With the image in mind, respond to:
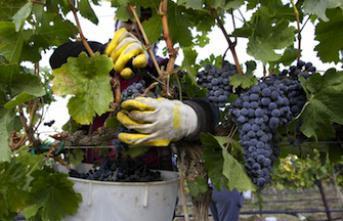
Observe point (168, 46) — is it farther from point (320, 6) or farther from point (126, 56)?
point (320, 6)

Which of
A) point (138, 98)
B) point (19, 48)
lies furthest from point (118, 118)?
point (19, 48)

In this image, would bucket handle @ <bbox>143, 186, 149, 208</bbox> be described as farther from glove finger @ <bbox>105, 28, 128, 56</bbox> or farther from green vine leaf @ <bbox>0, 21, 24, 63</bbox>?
green vine leaf @ <bbox>0, 21, 24, 63</bbox>

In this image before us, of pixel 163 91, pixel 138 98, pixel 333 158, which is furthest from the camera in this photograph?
pixel 333 158

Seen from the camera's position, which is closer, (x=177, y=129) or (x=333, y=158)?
(x=177, y=129)

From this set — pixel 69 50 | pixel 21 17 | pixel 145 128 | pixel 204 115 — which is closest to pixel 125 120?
pixel 145 128

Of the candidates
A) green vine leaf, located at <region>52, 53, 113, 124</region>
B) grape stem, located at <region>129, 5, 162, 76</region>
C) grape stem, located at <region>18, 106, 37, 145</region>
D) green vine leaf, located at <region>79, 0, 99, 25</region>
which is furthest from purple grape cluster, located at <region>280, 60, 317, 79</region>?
grape stem, located at <region>18, 106, 37, 145</region>

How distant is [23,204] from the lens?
99cm

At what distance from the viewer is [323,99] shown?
2.85ft

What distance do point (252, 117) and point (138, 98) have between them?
0.67 feet

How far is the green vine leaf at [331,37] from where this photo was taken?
1.01m

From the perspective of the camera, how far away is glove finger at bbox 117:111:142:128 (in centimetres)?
81

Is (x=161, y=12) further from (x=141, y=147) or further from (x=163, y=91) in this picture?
(x=141, y=147)

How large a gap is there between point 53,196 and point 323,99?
56 centimetres

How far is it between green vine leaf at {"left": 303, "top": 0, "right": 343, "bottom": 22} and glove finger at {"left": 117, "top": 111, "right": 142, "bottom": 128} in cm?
34
